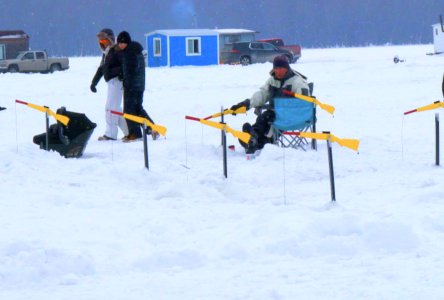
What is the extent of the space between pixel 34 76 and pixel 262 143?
15.9m

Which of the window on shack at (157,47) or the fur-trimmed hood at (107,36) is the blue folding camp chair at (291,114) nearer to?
the fur-trimmed hood at (107,36)

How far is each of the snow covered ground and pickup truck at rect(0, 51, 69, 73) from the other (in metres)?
23.8

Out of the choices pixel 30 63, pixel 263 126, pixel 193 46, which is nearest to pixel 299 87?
pixel 263 126

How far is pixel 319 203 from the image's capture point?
5922 millimetres

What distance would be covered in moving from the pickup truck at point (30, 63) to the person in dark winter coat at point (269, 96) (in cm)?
2515

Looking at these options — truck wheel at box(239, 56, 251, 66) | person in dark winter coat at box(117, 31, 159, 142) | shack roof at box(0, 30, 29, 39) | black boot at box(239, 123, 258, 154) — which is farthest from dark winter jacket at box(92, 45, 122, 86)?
shack roof at box(0, 30, 29, 39)

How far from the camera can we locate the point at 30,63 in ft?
108

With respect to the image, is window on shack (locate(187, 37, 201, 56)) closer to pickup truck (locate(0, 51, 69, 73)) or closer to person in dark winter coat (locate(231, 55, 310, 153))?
pickup truck (locate(0, 51, 69, 73))

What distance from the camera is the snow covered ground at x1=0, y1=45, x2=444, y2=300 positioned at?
12.8 feet

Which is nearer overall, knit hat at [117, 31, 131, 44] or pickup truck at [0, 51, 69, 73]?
knit hat at [117, 31, 131, 44]

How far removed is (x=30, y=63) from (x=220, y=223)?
29.3m

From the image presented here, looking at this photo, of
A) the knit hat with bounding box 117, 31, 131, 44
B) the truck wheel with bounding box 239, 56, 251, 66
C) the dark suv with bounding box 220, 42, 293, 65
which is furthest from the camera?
the dark suv with bounding box 220, 42, 293, 65

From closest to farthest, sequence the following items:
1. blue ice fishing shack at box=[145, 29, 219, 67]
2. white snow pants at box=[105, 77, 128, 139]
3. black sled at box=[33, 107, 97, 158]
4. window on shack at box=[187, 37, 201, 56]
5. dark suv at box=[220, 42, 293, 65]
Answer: black sled at box=[33, 107, 97, 158] → white snow pants at box=[105, 77, 128, 139] → dark suv at box=[220, 42, 293, 65] → blue ice fishing shack at box=[145, 29, 219, 67] → window on shack at box=[187, 37, 201, 56]

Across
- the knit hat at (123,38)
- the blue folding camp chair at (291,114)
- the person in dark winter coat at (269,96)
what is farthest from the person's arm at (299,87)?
the knit hat at (123,38)
